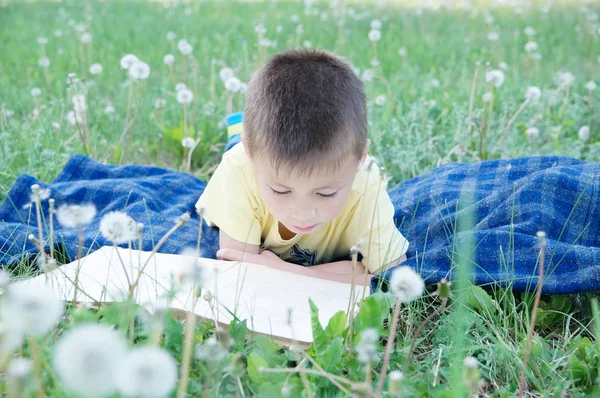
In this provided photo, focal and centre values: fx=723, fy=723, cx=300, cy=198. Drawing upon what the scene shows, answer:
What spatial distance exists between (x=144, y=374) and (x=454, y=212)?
1.52 metres

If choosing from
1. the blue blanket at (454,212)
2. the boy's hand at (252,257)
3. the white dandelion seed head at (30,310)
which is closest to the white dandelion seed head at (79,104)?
the blue blanket at (454,212)

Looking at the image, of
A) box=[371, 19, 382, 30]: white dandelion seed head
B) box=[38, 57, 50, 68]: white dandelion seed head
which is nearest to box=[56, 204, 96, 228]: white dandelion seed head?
box=[38, 57, 50, 68]: white dandelion seed head

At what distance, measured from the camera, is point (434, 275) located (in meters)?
1.76

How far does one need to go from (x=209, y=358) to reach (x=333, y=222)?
3.43 feet

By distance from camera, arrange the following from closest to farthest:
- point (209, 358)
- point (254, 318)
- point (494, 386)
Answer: point (209, 358)
point (494, 386)
point (254, 318)

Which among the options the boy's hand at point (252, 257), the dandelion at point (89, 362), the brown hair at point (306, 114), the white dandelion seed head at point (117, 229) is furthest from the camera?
the boy's hand at point (252, 257)

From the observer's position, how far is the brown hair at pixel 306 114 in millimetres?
1639

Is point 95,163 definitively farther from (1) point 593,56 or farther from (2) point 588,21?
(2) point 588,21

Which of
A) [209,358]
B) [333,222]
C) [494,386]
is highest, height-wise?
[209,358]

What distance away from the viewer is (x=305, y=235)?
2.00 m

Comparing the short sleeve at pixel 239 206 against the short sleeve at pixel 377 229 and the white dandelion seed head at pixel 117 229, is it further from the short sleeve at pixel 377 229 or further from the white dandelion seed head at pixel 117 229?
the white dandelion seed head at pixel 117 229

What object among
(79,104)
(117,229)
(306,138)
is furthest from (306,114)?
(79,104)

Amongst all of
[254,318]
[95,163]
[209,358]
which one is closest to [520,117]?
[95,163]

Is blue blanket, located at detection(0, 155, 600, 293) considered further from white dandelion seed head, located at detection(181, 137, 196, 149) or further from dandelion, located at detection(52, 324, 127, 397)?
dandelion, located at detection(52, 324, 127, 397)
